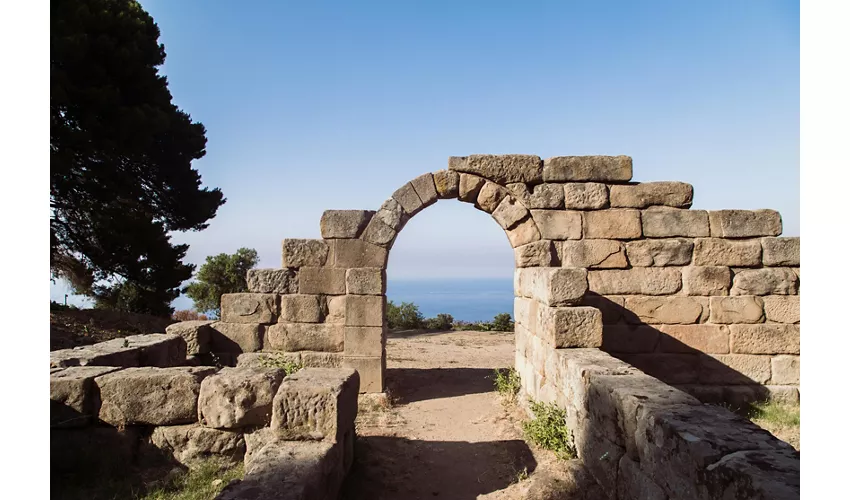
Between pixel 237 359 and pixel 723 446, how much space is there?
6.94m

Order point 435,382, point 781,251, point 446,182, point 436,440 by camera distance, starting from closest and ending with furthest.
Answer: point 436,440, point 781,251, point 446,182, point 435,382

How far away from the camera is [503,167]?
25.5 ft

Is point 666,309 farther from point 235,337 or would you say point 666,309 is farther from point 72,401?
point 72,401

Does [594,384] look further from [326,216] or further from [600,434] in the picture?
[326,216]

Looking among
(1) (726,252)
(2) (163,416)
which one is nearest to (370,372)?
(2) (163,416)

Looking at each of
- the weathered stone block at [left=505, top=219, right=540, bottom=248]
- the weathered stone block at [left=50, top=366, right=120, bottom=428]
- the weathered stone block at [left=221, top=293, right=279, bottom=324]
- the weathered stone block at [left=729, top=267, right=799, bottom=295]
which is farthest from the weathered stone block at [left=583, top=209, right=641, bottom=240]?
the weathered stone block at [left=50, top=366, right=120, bottom=428]

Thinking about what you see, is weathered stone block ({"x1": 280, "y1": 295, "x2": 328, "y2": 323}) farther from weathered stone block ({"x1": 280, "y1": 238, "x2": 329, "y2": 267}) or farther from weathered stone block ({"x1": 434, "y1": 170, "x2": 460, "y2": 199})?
weathered stone block ({"x1": 434, "y1": 170, "x2": 460, "y2": 199})

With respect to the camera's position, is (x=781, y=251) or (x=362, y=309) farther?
Result: (x=362, y=309)

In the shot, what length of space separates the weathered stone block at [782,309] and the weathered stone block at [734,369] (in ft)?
1.99

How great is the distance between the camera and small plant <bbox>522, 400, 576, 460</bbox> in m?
4.64

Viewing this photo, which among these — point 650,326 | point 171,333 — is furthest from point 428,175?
point 171,333

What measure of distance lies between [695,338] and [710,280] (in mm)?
896

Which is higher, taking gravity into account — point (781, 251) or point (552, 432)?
point (781, 251)

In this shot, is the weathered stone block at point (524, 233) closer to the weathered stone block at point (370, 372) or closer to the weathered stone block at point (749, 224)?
the weathered stone block at point (749, 224)
